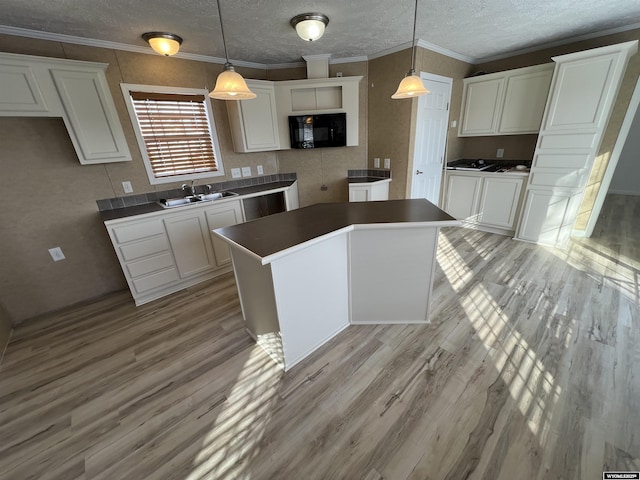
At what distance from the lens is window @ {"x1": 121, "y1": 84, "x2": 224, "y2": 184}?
109 inches

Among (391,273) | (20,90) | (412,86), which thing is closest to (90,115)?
(20,90)

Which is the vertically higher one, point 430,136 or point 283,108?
point 283,108

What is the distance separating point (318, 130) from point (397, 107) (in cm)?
104

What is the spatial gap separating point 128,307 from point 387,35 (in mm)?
3853

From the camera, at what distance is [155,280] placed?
8.82ft

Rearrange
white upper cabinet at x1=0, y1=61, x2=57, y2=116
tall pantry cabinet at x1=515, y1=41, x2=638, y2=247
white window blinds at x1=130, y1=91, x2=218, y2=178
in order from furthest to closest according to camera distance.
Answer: white window blinds at x1=130, y1=91, x2=218, y2=178 → tall pantry cabinet at x1=515, y1=41, x2=638, y2=247 → white upper cabinet at x1=0, y1=61, x2=57, y2=116

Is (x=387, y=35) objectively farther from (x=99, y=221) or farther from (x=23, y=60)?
(x=99, y=221)

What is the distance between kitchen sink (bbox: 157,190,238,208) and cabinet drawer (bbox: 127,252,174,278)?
0.54 m

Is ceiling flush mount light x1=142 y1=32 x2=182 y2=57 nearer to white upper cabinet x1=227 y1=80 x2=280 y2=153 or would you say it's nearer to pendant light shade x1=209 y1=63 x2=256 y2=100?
white upper cabinet x1=227 y1=80 x2=280 y2=153

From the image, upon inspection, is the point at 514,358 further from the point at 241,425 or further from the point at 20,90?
the point at 20,90

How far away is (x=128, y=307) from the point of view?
8.59ft

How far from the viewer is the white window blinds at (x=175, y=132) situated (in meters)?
2.80

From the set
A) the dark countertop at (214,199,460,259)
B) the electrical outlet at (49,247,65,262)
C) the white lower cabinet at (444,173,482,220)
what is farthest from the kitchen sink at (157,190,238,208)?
the white lower cabinet at (444,173,482,220)

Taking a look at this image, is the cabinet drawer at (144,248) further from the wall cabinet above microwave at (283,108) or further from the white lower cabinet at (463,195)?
the white lower cabinet at (463,195)
